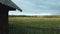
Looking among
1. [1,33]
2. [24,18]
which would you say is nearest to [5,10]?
[1,33]

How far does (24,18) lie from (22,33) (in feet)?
45.5

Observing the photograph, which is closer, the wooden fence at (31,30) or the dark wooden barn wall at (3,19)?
the dark wooden barn wall at (3,19)

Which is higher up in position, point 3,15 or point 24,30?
point 3,15

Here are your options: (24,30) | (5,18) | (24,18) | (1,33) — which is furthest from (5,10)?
(24,18)

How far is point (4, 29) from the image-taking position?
15.9 metres

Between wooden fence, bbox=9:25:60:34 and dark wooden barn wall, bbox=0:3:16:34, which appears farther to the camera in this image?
wooden fence, bbox=9:25:60:34

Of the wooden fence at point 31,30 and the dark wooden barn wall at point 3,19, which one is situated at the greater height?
the dark wooden barn wall at point 3,19

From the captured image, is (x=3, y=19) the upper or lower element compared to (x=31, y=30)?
upper

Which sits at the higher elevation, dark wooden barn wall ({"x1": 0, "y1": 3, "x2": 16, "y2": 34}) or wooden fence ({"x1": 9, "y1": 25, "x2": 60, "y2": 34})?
dark wooden barn wall ({"x1": 0, "y1": 3, "x2": 16, "y2": 34})

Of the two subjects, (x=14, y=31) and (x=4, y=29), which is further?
(x=14, y=31)

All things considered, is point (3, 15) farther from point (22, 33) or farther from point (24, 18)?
point (24, 18)

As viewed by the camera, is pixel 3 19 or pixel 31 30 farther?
pixel 31 30

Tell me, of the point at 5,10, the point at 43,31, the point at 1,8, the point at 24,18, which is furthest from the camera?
the point at 24,18

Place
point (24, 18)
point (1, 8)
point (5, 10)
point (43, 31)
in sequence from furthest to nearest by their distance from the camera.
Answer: point (24, 18) → point (43, 31) → point (5, 10) → point (1, 8)
